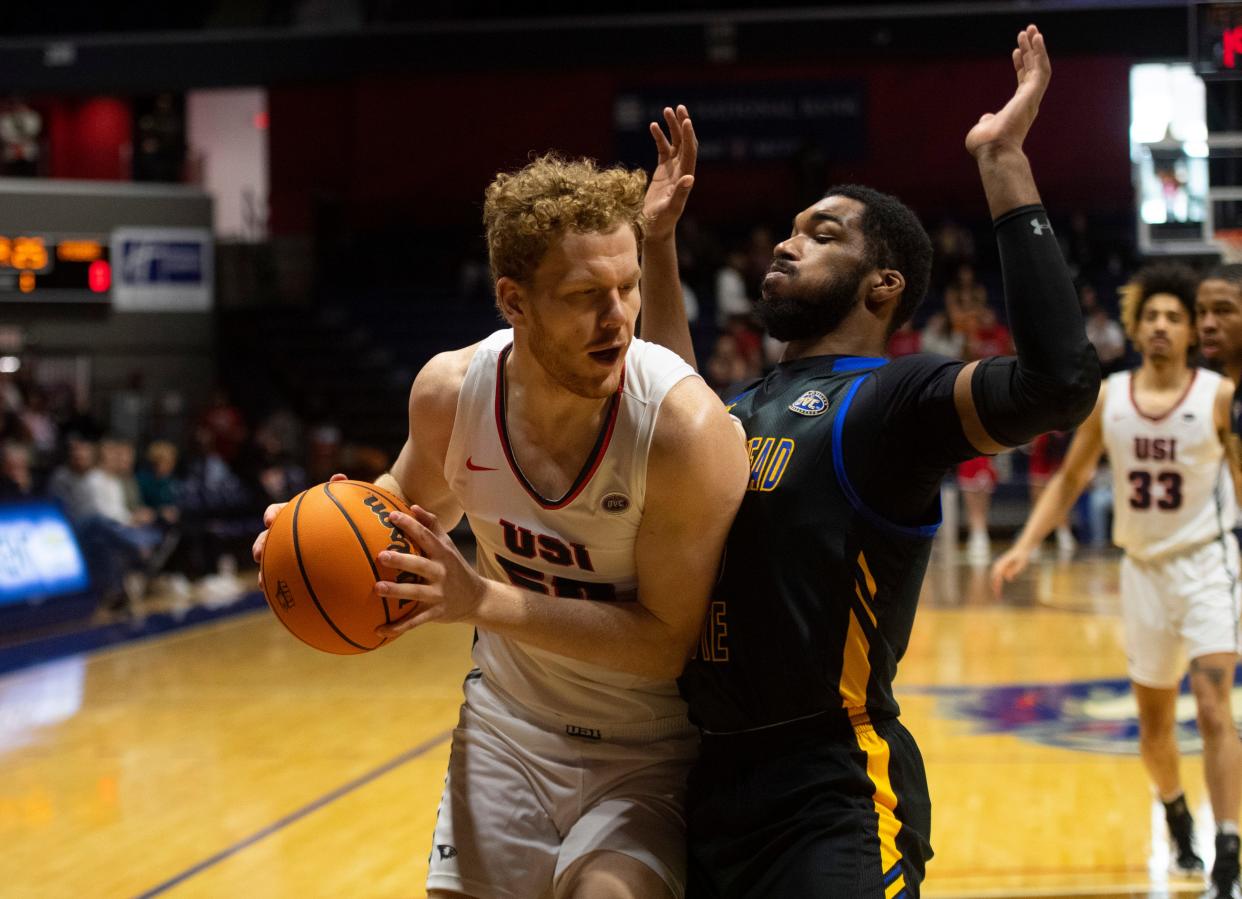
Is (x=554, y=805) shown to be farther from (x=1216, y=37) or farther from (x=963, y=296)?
(x=963, y=296)

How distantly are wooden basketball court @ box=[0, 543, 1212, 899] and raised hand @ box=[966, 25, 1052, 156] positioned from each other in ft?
9.74

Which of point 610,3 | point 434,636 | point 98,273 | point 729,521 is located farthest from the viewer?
point 610,3

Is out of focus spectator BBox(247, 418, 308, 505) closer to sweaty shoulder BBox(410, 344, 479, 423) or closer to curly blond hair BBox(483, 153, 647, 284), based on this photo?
sweaty shoulder BBox(410, 344, 479, 423)

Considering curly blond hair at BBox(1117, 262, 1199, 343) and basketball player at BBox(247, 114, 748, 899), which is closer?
basketball player at BBox(247, 114, 748, 899)

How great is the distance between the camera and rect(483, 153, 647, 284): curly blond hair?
2.56m

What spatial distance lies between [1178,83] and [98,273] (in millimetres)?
12037

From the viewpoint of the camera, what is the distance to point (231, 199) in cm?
2445

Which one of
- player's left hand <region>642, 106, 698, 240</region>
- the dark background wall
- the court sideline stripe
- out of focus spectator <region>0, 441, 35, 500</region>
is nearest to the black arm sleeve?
player's left hand <region>642, 106, 698, 240</region>

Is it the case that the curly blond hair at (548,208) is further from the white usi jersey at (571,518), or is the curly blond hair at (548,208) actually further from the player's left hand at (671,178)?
the player's left hand at (671,178)

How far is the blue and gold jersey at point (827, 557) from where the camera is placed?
2.70 metres

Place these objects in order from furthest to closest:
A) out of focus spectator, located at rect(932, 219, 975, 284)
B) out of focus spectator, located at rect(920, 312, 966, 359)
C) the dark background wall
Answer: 1. the dark background wall
2. out of focus spectator, located at rect(932, 219, 975, 284)
3. out of focus spectator, located at rect(920, 312, 966, 359)

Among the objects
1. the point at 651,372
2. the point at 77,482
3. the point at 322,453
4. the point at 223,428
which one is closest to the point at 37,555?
the point at 77,482

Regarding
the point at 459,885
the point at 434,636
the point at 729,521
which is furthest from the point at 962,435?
the point at 434,636

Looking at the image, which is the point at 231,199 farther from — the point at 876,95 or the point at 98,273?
the point at 876,95
